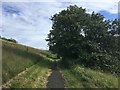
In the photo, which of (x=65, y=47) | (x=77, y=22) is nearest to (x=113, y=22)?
(x=77, y=22)

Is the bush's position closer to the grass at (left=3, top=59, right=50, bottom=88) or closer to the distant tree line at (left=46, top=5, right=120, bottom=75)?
the distant tree line at (left=46, top=5, right=120, bottom=75)

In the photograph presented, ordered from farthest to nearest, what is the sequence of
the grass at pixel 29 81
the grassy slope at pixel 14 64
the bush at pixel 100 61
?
the bush at pixel 100 61 < the grassy slope at pixel 14 64 < the grass at pixel 29 81

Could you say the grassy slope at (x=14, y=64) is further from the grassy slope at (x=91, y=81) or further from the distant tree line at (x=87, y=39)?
the distant tree line at (x=87, y=39)

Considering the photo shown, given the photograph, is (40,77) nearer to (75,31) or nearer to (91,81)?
(91,81)

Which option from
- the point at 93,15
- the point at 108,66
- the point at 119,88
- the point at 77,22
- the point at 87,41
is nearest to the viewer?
the point at 119,88

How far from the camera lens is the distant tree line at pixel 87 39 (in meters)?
49.6

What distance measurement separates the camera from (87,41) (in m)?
53.3

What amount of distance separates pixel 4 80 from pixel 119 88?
8433 mm

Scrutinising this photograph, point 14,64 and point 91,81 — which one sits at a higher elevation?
point 91,81

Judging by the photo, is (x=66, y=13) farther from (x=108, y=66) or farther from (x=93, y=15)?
(x=108, y=66)

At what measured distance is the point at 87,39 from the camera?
54.6 meters

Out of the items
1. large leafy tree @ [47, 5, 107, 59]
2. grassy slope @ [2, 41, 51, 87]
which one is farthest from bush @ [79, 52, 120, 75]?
grassy slope @ [2, 41, 51, 87]

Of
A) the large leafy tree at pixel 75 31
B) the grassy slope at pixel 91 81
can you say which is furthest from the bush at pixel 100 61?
the grassy slope at pixel 91 81

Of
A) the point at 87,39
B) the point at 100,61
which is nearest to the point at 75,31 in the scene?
the point at 87,39
